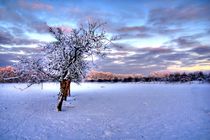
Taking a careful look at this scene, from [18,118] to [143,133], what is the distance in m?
9.00

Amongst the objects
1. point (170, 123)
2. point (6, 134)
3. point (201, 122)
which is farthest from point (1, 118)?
point (201, 122)

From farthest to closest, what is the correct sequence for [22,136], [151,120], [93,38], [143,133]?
1. [93,38]
2. [151,120]
3. [143,133]
4. [22,136]

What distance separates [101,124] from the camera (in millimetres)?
14859

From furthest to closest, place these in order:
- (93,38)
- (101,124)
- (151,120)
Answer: (93,38)
(151,120)
(101,124)

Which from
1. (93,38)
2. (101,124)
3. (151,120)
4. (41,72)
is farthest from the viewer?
(41,72)

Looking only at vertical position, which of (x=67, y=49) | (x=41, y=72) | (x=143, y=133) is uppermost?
(x=67, y=49)

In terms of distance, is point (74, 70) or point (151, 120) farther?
point (74, 70)

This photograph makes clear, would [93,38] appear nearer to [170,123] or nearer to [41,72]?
[41,72]

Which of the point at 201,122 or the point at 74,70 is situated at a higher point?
the point at 74,70

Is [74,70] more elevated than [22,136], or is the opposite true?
[74,70]

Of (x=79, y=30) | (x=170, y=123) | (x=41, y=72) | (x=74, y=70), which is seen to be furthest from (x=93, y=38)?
(x=170, y=123)

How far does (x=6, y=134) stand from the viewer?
39.8ft

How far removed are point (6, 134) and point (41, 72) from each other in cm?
945

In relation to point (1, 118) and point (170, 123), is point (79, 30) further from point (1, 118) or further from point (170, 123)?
point (170, 123)
